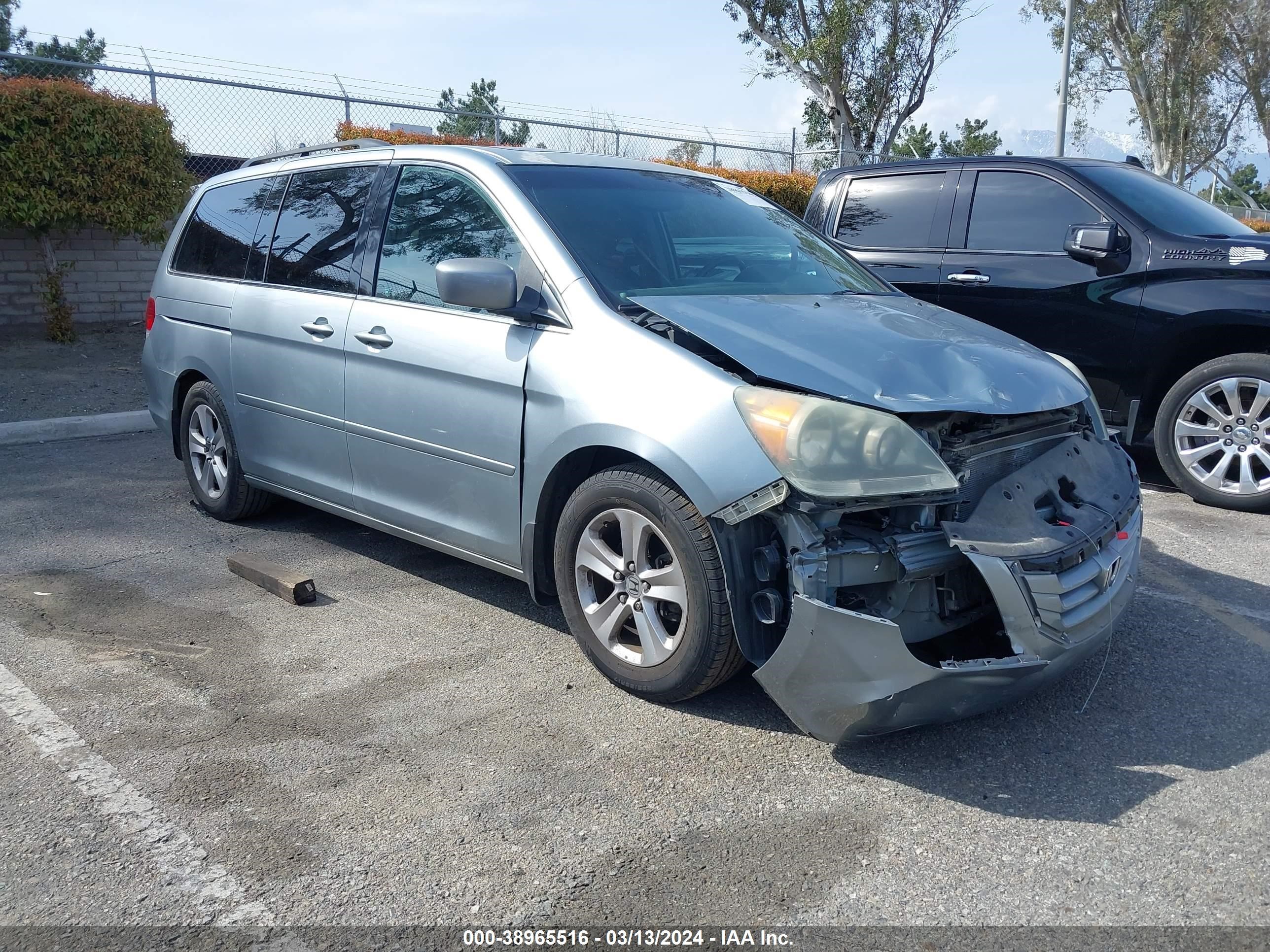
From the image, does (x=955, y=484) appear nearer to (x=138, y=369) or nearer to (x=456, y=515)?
(x=456, y=515)

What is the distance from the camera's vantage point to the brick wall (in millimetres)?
10500

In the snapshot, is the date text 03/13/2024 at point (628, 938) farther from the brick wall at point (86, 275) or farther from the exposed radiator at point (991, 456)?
the brick wall at point (86, 275)

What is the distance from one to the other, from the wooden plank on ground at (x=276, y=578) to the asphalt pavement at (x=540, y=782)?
0.19ft

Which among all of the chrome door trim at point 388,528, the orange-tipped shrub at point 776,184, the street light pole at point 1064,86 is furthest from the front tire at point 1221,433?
the street light pole at point 1064,86

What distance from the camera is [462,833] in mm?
2871

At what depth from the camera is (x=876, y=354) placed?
3.48 m

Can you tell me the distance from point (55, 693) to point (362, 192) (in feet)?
7.88

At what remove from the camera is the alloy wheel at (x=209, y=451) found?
5.70 metres

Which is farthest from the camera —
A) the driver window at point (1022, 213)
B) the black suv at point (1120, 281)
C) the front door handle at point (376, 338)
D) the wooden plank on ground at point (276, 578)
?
the driver window at point (1022, 213)

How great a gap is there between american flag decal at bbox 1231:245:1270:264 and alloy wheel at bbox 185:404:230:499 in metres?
5.60

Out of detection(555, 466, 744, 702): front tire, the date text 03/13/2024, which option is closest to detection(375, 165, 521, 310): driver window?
detection(555, 466, 744, 702): front tire

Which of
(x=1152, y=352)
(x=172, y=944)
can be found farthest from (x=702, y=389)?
(x=1152, y=352)

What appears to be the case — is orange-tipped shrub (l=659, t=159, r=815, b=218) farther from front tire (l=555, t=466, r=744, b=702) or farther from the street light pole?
front tire (l=555, t=466, r=744, b=702)

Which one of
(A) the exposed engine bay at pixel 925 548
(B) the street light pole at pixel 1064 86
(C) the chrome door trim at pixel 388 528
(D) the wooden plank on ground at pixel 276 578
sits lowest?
(D) the wooden plank on ground at pixel 276 578
